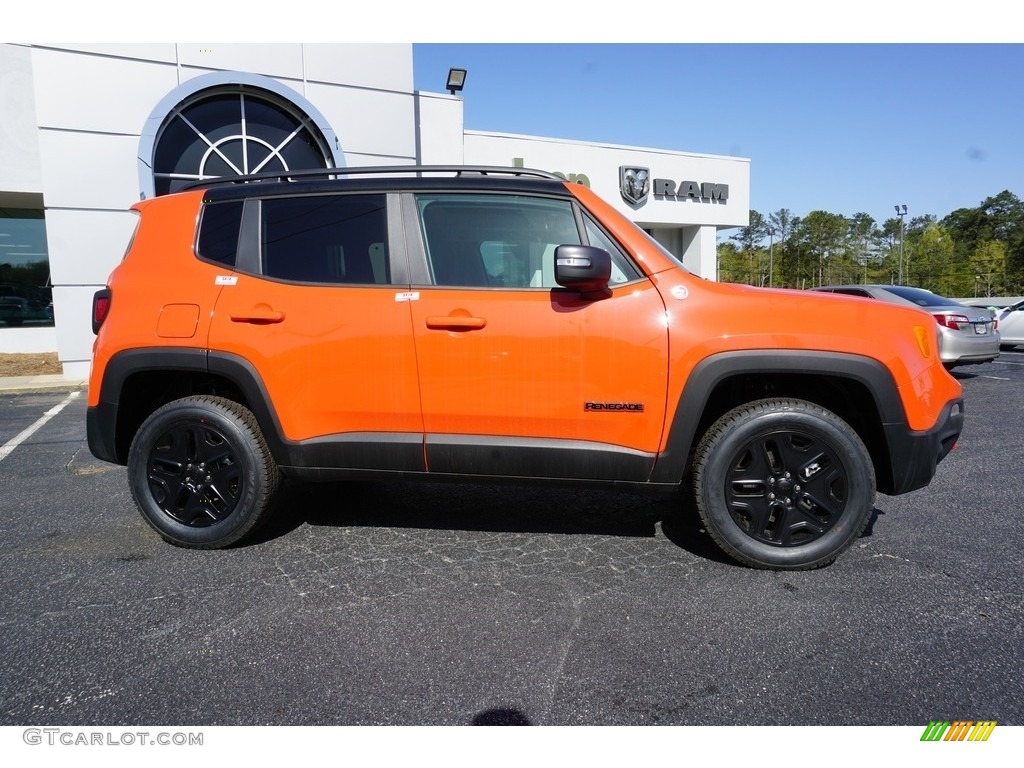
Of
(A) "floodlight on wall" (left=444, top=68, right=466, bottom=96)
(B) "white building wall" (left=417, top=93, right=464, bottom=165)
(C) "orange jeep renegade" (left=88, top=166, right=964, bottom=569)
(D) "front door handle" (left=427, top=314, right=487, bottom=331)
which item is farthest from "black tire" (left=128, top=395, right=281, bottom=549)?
(A) "floodlight on wall" (left=444, top=68, right=466, bottom=96)

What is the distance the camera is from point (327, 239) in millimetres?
3318

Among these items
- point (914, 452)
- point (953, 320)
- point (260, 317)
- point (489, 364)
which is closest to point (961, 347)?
point (953, 320)

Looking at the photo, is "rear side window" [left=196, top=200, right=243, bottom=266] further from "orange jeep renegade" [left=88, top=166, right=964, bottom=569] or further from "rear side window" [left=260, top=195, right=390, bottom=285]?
"rear side window" [left=260, top=195, right=390, bottom=285]

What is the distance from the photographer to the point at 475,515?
399 centimetres

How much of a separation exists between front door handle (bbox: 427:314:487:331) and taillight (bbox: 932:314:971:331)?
27.7ft

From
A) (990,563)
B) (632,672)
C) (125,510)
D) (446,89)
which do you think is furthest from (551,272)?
(446,89)

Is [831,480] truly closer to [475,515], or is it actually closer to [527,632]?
[527,632]

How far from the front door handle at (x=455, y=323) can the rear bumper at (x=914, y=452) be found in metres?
1.98

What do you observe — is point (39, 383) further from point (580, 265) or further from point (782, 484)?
point (782, 484)

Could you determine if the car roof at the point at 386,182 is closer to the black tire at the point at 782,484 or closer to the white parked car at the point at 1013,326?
the black tire at the point at 782,484

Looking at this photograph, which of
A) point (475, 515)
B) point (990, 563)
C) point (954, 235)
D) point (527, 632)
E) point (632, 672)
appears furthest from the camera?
point (954, 235)

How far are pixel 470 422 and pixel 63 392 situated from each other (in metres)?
9.83

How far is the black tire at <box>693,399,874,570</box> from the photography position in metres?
3.01
